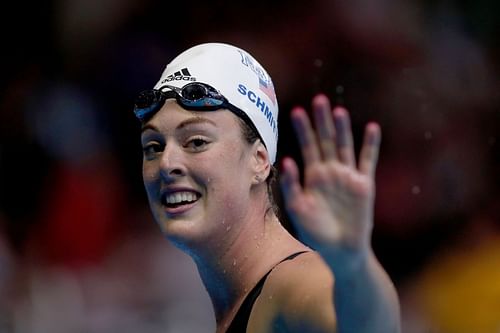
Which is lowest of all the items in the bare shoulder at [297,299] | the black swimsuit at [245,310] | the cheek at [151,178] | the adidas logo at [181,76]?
the black swimsuit at [245,310]

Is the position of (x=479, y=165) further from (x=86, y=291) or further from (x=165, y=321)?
(x=86, y=291)

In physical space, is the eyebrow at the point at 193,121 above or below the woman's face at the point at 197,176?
above

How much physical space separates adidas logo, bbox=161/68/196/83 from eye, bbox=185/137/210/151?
0.29m

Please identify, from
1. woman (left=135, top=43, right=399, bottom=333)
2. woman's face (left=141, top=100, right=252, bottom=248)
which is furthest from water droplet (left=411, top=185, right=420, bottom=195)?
woman's face (left=141, top=100, right=252, bottom=248)

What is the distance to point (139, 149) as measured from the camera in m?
5.78

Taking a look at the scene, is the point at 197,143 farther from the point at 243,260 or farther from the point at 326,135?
the point at 326,135

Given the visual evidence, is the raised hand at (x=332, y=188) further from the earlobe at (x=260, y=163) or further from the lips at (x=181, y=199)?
the earlobe at (x=260, y=163)

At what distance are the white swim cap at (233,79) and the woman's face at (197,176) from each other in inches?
5.0

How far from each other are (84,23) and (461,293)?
2.97 meters

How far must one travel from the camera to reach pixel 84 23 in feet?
19.6

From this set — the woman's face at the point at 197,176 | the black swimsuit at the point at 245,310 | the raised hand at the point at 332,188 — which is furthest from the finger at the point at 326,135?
the woman's face at the point at 197,176

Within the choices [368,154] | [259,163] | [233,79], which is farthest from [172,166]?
[368,154]

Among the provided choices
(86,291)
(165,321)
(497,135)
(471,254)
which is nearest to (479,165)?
(497,135)

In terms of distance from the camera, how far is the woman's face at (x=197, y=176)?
127 inches
